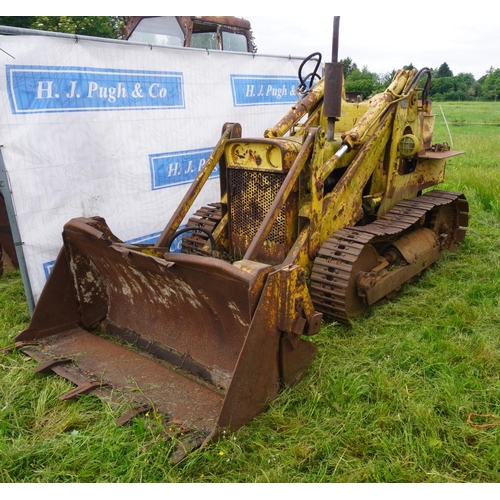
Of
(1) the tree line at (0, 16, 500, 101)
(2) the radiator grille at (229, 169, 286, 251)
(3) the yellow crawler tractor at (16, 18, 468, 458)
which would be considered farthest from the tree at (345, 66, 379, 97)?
(2) the radiator grille at (229, 169, 286, 251)

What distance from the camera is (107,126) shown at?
479 centimetres

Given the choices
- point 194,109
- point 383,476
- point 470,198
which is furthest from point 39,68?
point 470,198

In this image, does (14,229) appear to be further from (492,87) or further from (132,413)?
(492,87)

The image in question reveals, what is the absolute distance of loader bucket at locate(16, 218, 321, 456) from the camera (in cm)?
280

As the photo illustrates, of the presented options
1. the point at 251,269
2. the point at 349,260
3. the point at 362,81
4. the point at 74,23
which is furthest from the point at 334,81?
the point at 362,81

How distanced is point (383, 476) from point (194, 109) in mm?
4341

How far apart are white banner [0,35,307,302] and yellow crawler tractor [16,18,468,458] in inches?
29.8

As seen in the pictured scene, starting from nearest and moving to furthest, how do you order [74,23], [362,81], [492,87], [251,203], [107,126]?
[251,203] → [107,126] → [74,23] → [362,81] → [492,87]

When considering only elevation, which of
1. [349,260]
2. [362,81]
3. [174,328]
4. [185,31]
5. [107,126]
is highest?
[185,31]

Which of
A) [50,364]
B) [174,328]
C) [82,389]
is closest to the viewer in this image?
[82,389]

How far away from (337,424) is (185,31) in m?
5.10

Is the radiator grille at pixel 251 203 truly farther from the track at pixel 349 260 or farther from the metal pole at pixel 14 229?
the metal pole at pixel 14 229

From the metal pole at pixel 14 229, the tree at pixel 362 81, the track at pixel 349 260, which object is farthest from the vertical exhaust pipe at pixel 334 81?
the tree at pixel 362 81

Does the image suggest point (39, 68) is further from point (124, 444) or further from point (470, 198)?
point (470, 198)
